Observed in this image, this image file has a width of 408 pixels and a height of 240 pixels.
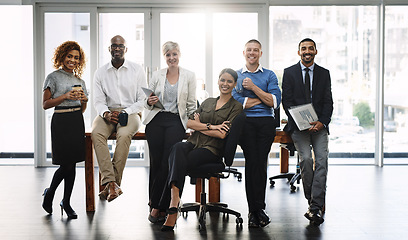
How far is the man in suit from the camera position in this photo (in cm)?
448

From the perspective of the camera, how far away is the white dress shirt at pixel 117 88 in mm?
4836

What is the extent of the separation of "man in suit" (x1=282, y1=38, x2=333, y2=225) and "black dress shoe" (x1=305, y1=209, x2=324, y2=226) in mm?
83

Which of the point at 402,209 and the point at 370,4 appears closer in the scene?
the point at 402,209

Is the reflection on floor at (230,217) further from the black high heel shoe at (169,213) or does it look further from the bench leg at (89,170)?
the bench leg at (89,170)

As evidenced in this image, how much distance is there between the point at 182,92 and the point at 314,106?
1177 mm

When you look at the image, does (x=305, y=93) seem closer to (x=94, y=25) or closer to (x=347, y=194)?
(x=347, y=194)

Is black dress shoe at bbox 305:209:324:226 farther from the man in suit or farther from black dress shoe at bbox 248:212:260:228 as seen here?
black dress shoe at bbox 248:212:260:228

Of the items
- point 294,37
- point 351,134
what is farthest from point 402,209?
point 294,37

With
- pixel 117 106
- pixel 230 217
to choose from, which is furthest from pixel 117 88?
pixel 230 217

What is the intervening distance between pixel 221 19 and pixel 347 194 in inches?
134

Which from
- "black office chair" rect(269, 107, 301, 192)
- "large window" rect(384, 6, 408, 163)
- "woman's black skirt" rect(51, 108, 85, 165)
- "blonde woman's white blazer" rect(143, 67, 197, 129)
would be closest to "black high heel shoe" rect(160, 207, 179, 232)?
"blonde woman's white blazer" rect(143, 67, 197, 129)

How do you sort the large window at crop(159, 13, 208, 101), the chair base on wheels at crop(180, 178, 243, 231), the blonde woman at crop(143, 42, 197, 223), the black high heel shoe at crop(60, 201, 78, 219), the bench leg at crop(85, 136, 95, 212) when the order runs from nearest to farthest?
the chair base on wheels at crop(180, 178, 243, 231) < the blonde woman at crop(143, 42, 197, 223) < the black high heel shoe at crop(60, 201, 78, 219) < the bench leg at crop(85, 136, 95, 212) < the large window at crop(159, 13, 208, 101)

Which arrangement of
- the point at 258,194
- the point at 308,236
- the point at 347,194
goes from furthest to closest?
the point at 347,194 → the point at 258,194 → the point at 308,236

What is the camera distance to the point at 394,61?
787 centimetres
